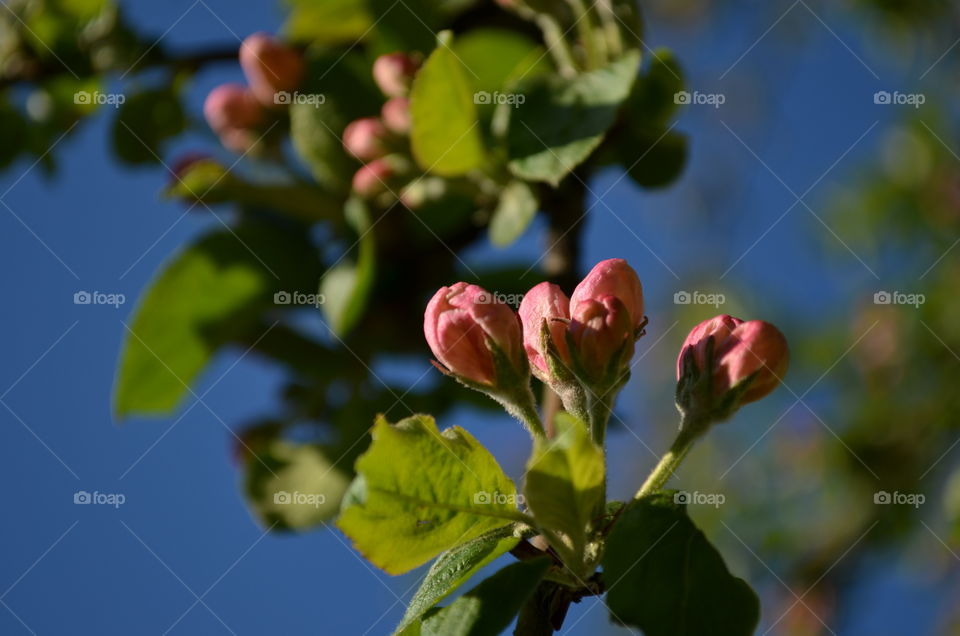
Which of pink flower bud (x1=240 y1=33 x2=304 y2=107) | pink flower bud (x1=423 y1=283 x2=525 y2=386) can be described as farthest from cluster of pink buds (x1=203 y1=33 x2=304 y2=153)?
pink flower bud (x1=423 y1=283 x2=525 y2=386)

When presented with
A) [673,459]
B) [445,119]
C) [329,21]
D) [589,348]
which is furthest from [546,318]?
[329,21]

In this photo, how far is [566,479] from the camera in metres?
0.81

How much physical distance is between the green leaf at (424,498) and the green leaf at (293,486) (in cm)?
66

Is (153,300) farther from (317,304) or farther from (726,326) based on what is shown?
(726,326)

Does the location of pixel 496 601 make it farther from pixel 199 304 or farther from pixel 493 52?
pixel 493 52

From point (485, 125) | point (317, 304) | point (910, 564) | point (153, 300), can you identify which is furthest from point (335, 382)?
point (910, 564)

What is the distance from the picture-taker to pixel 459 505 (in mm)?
891

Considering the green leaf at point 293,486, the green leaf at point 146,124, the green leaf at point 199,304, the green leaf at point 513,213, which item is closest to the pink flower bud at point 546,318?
the green leaf at point 513,213

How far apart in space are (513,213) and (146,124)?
80 centimetres

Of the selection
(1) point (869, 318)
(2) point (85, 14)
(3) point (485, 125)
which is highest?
(2) point (85, 14)

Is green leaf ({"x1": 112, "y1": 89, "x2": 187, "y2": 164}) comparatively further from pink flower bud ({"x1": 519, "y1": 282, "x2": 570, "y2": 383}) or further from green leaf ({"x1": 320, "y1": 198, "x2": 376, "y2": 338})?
pink flower bud ({"x1": 519, "y1": 282, "x2": 570, "y2": 383})

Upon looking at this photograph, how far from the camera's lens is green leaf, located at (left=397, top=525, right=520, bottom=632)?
2.80 ft

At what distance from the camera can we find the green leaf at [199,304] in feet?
5.20

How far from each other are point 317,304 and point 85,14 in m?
0.69
